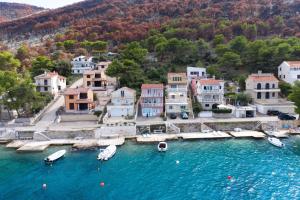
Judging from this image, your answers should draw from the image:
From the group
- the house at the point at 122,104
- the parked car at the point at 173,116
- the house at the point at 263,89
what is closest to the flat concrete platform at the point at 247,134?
the parked car at the point at 173,116

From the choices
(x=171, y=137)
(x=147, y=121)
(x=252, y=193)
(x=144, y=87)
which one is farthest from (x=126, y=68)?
(x=252, y=193)

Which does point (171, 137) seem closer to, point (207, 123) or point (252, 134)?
point (207, 123)

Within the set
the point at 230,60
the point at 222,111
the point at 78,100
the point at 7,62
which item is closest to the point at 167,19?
the point at 230,60

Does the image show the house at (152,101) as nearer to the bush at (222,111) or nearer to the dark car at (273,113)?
the bush at (222,111)

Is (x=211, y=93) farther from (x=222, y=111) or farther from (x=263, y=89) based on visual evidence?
(x=263, y=89)

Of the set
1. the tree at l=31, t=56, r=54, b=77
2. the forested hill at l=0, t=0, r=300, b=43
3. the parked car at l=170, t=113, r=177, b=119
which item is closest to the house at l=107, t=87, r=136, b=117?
the parked car at l=170, t=113, r=177, b=119
